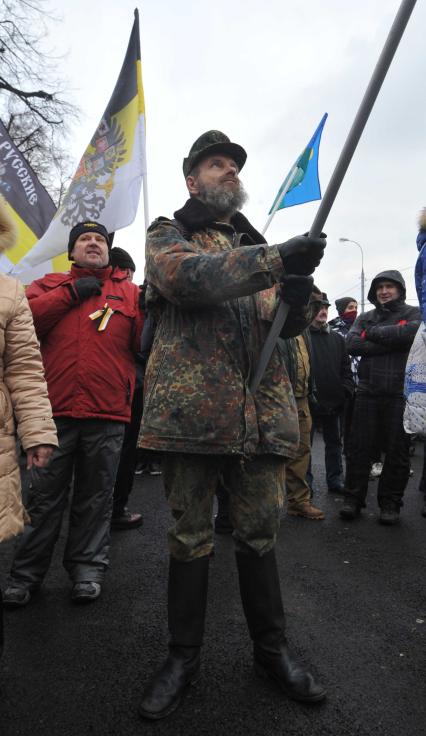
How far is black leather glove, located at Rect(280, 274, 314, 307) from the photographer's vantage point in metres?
1.72

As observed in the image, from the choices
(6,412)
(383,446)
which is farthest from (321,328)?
(6,412)

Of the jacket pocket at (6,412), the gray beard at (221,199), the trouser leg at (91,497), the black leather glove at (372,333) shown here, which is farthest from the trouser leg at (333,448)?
the jacket pocket at (6,412)

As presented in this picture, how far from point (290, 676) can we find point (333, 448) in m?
3.69

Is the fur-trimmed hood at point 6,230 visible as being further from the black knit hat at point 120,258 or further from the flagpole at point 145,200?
the black knit hat at point 120,258

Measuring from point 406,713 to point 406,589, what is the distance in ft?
3.80

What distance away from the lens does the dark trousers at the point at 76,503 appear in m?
2.73

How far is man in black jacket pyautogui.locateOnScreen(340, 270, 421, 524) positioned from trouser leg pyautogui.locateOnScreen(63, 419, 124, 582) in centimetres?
222

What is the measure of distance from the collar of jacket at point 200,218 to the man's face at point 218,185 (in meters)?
0.04

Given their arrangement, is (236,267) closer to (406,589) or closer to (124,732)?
(124,732)

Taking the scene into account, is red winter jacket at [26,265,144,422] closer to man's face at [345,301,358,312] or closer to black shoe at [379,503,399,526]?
black shoe at [379,503,399,526]

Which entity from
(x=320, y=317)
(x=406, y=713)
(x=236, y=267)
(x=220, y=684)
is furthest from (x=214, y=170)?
(x=320, y=317)

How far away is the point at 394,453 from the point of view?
13.6 feet

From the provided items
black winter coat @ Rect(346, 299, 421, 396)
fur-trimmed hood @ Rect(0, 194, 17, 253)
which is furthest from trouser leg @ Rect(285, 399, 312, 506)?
fur-trimmed hood @ Rect(0, 194, 17, 253)

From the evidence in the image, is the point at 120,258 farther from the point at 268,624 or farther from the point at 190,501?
the point at 268,624
